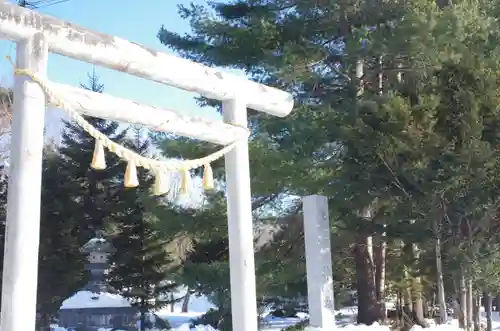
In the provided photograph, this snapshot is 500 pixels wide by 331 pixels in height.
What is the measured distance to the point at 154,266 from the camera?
16.0m

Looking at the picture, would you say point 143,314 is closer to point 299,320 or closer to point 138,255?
point 138,255

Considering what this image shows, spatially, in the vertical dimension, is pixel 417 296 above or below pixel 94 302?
above

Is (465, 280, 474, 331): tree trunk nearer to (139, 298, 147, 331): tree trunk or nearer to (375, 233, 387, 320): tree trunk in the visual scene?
(375, 233, 387, 320): tree trunk

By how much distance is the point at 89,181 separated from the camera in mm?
16203

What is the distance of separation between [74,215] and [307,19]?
9130mm

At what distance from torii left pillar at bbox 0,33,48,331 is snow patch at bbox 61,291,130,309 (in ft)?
48.0

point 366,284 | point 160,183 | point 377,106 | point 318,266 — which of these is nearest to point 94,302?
point 366,284

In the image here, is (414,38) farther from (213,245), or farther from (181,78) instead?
(213,245)

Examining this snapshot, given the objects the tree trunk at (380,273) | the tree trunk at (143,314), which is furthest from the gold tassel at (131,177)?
the tree trunk at (143,314)

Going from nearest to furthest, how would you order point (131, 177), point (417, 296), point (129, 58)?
point (131, 177) < point (129, 58) < point (417, 296)

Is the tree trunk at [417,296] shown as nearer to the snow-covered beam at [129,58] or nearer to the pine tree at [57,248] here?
the snow-covered beam at [129,58]

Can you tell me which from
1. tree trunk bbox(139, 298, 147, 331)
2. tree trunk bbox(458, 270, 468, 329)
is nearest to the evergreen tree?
tree trunk bbox(458, 270, 468, 329)

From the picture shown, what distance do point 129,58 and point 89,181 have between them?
40.2 feet

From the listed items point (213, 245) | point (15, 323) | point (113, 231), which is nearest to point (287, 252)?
point (213, 245)
